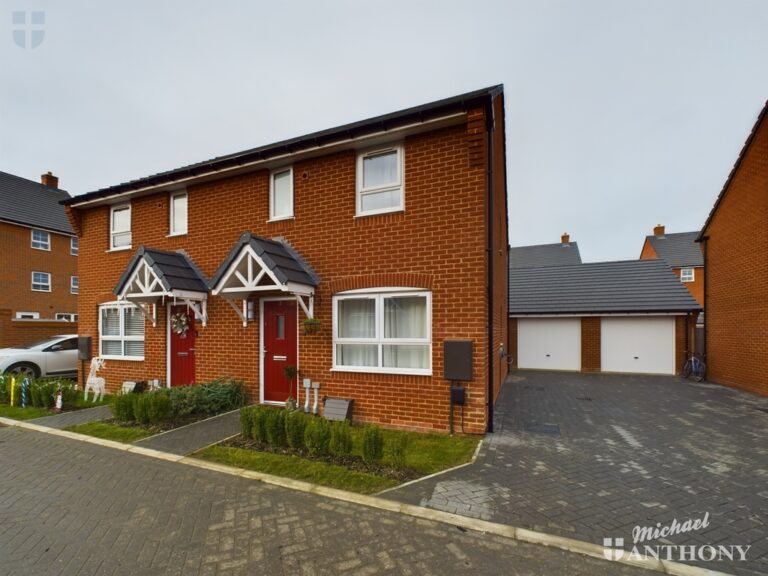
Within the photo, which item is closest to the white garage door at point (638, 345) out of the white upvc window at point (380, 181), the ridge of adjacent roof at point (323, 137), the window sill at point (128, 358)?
the ridge of adjacent roof at point (323, 137)

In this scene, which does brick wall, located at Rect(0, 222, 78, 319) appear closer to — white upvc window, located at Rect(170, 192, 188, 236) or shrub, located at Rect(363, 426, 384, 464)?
white upvc window, located at Rect(170, 192, 188, 236)

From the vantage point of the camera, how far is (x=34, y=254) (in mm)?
21969

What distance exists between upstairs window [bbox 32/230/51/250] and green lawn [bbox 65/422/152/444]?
21.5m

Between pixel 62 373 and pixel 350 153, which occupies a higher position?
pixel 350 153

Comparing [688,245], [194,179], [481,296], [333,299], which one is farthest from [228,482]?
[688,245]

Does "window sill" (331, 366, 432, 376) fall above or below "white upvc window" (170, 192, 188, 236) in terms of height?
below

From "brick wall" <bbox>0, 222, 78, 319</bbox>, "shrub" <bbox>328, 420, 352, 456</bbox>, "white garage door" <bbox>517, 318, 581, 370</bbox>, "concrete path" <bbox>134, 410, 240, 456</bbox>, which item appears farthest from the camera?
"brick wall" <bbox>0, 222, 78, 319</bbox>

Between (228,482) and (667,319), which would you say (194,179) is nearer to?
(228,482)

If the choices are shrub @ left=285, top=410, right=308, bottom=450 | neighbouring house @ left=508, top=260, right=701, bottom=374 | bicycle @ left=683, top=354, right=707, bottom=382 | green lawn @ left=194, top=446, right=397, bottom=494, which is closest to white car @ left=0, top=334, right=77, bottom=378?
green lawn @ left=194, top=446, right=397, bottom=494

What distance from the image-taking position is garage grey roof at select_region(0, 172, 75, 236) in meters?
21.4

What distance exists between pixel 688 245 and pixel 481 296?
39.4m

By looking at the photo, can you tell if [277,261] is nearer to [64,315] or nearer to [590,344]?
[590,344]

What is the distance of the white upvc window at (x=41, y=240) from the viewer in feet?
72.4

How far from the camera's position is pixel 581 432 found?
6.73m
